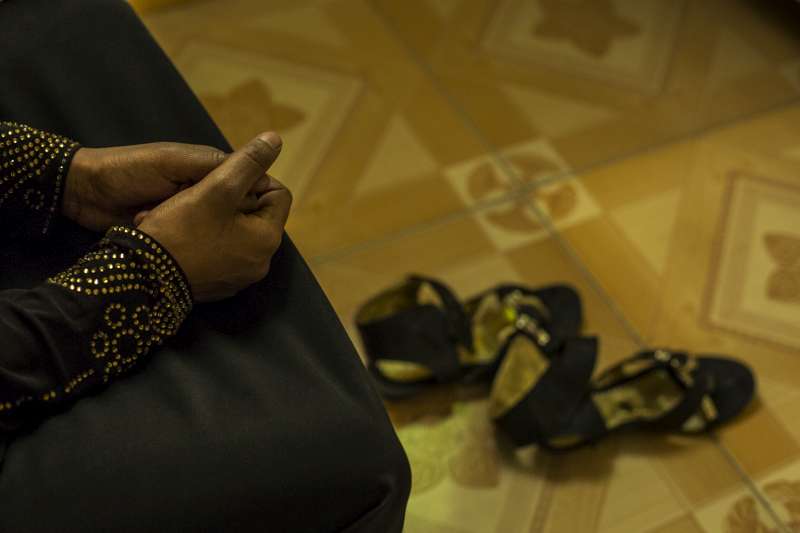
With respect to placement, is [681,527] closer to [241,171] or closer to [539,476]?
[539,476]

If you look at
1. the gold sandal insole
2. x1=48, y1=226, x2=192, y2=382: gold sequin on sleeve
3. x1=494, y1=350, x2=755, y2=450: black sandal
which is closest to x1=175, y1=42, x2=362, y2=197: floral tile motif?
the gold sandal insole

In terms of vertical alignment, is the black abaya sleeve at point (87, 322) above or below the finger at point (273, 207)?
below

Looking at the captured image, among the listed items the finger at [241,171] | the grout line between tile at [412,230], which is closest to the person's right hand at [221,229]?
the finger at [241,171]

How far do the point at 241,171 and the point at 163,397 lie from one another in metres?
0.18

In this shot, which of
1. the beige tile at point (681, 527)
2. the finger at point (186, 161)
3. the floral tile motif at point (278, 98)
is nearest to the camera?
the finger at point (186, 161)

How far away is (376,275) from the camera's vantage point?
44.3 inches

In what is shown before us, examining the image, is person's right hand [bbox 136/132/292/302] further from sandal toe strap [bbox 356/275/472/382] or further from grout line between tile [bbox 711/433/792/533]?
grout line between tile [bbox 711/433/792/533]

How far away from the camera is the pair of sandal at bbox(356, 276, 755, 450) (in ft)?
3.13

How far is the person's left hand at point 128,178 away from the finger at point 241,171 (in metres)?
0.02

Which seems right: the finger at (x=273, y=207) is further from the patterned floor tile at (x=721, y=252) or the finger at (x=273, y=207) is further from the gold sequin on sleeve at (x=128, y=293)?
the patterned floor tile at (x=721, y=252)

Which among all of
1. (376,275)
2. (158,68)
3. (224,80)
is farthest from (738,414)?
(224,80)

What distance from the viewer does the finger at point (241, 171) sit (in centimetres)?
60

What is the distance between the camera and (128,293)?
57 cm

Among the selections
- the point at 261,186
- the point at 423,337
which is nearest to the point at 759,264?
the point at 423,337
